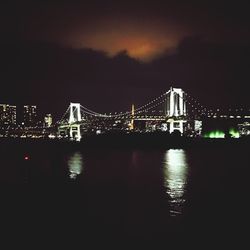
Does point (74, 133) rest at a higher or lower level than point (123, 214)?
higher

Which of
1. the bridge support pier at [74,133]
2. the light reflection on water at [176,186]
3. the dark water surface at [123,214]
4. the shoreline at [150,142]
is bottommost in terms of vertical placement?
the light reflection on water at [176,186]

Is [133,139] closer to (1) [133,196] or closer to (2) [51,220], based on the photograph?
(1) [133,196]

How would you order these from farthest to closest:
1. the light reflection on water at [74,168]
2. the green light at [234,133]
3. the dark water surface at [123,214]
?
1. the green light at [234,133]
2. the light reflection on water at [74,168]
3. the dark water surface at [123,214]

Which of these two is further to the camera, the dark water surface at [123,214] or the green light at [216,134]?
the green light at [216,134]

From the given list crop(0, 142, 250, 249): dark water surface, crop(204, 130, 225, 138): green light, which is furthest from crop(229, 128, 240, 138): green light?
crop(0, 142, 250, 249): dark water surface

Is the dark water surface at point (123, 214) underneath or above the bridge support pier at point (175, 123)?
underneath

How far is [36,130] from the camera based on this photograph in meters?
55.2

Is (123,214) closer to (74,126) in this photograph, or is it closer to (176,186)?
(176,186)

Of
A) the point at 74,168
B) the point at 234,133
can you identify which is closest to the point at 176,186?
the point at 74,168

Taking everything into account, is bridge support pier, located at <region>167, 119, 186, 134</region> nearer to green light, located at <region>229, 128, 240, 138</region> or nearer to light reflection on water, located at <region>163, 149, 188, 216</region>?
green light, located at <region>229, 128, 240, 138</region>

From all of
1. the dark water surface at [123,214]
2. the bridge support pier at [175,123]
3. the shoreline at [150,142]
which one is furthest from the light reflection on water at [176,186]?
the shoreline at [150,142]

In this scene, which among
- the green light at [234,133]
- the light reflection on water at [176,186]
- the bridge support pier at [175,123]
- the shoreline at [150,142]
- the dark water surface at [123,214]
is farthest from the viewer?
the green light at [234,133]

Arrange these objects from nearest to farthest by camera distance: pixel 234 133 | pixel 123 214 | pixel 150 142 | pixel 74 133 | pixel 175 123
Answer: pixel 123 214
pixel 175 123
pixel 150 142
pixel 234 133
pixel 74 133

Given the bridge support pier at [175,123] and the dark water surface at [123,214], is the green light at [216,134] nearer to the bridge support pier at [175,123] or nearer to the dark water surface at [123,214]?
the bridge support pier at [175,123]
